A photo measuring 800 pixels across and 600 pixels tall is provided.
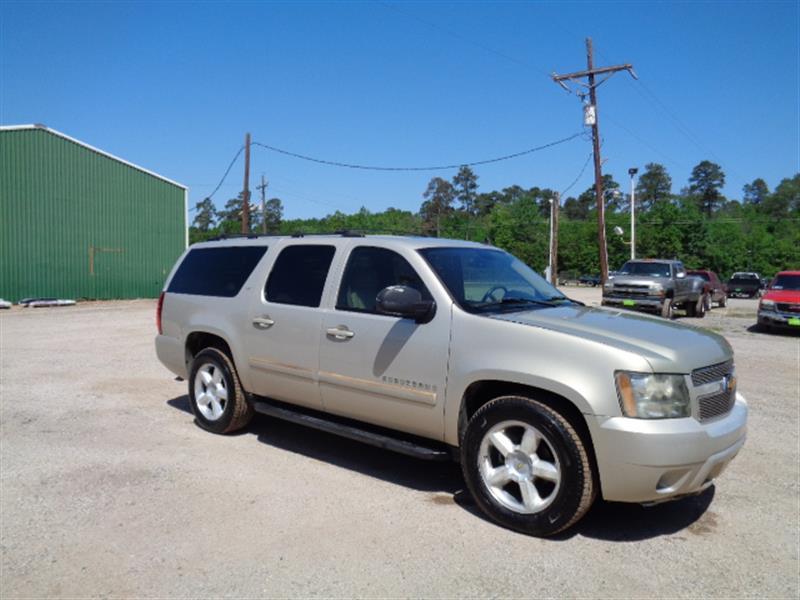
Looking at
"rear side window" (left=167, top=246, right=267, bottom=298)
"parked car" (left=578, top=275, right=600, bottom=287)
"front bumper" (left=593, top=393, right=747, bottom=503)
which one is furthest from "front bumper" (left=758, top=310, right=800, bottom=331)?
"parked car" (left=578, top=275, right=600, bottom=287)

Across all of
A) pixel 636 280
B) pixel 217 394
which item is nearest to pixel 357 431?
pixel 217 394

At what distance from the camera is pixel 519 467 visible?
13.0ft

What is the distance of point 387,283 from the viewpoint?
Result: 4.91 metres

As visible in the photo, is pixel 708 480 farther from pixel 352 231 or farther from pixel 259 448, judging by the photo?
pixel 259 448

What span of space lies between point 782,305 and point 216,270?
54.8 feet

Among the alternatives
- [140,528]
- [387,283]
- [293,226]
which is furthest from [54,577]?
[293,226]

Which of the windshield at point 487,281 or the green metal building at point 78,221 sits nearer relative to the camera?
the windshield at point 487,281

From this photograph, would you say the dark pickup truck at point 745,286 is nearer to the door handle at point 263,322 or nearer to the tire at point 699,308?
the tire at point 699,308

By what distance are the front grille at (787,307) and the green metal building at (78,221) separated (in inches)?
1038

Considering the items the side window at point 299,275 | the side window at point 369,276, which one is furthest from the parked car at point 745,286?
the side window at point 369,276

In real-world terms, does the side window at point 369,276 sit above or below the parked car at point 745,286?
above

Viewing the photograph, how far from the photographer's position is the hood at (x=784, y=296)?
17656 mm

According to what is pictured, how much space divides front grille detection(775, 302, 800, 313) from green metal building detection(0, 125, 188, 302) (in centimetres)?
2636

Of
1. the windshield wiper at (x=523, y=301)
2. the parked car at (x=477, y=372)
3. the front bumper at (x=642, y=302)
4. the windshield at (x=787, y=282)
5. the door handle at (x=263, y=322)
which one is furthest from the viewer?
the front bumper at (x=642, y=302)
